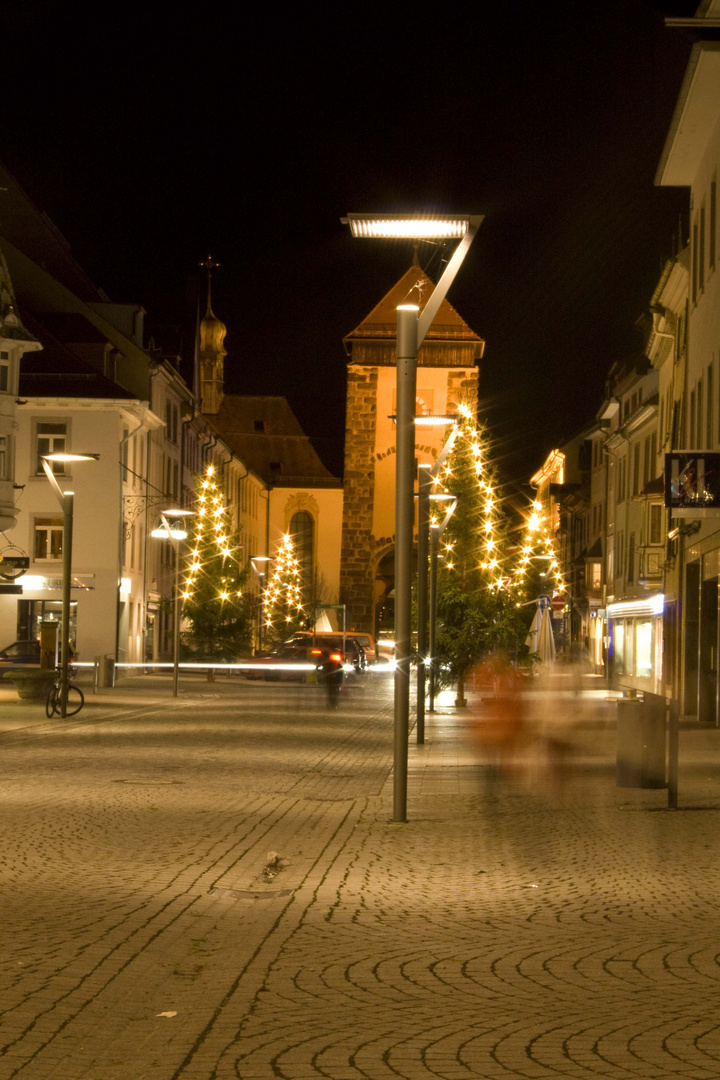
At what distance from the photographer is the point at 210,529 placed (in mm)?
67312

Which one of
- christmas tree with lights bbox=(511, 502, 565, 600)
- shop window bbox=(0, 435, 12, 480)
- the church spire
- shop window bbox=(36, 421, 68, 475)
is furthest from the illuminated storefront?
the church spire

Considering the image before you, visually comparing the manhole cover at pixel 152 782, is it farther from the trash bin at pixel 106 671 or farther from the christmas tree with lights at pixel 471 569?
the trash bin at pixel 106 671

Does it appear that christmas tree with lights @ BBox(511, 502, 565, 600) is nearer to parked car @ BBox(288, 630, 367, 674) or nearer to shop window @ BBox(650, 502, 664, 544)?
shop window @ BBox(650, 502, 664, 544)

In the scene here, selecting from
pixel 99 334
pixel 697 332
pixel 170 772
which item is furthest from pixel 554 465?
pixel 170 772

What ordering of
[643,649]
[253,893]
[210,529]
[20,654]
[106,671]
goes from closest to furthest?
[253,893] → [106,671] → [643,649] → [20,654] → [210,529]

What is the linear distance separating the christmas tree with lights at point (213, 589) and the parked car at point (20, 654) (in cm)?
1116

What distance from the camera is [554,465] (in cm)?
11750

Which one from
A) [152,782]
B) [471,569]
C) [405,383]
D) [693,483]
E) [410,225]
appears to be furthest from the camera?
[471,569]

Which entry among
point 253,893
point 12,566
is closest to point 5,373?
point 12,566

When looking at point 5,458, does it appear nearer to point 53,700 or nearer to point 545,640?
point 545,640

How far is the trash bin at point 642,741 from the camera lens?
52.2 ft

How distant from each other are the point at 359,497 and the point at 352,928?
7890 centimetres

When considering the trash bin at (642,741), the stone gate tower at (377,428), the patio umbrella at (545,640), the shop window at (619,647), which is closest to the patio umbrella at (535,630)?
the patio umbrella at (545,640)

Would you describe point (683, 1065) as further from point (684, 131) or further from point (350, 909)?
point (684, 131)
